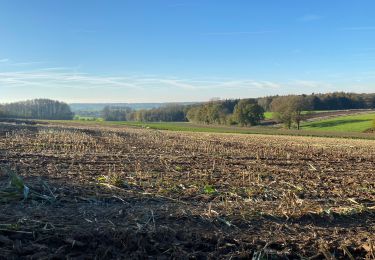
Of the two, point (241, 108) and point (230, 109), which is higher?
point (241, 108)

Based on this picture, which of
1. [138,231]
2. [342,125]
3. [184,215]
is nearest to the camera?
[138,231]

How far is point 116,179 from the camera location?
43.4ft

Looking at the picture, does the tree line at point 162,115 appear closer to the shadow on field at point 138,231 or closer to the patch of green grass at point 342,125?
the patch of green grass at point 342,125


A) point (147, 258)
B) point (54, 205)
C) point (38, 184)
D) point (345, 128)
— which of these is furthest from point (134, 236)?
point (345, 128)

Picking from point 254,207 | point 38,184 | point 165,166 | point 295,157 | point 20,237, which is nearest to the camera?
point 20,237

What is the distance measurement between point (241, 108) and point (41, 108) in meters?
105

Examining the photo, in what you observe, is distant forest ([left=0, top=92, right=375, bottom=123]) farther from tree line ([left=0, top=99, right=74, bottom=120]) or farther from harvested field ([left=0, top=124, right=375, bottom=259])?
harvested field ([left=0, top=124, right=375, bottom=259])

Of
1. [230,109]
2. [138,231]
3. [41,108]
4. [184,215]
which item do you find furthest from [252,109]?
[41,108]

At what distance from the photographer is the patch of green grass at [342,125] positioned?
74125 mm

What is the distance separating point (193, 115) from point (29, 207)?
111 meters

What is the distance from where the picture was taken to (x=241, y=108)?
92.3m

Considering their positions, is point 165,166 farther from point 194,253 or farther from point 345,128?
point 345,128

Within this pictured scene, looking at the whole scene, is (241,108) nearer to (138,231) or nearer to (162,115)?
(162,115)

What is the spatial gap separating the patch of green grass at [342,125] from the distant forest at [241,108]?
4.18m
